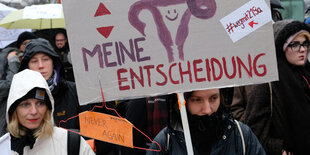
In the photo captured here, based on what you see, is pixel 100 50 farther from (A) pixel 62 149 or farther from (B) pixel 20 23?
(B) pixel 20 23

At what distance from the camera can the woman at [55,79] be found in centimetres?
407

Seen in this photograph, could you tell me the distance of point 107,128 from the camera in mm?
2578

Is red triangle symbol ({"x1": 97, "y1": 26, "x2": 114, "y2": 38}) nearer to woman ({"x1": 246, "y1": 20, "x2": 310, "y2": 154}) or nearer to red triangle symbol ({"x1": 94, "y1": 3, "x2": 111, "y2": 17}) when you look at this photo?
red triangle symbol ({"x1": 94, "y1": 3, "x2": 111, "y2": 17})

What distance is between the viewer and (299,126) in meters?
3.71

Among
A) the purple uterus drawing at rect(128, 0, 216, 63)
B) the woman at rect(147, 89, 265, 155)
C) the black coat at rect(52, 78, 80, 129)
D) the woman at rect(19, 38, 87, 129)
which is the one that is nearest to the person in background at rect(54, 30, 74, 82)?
the woman at rect(19, 38, 87, 129)

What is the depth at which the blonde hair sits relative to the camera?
3047 mm

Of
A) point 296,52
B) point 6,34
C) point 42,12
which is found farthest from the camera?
point 6,34

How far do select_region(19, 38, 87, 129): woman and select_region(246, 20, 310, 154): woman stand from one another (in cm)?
170

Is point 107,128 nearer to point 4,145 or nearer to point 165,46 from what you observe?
point 165,46

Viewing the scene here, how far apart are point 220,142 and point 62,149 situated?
1151 mm

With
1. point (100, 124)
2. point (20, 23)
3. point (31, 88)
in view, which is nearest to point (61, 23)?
point (20, 23)

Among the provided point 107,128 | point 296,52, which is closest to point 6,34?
point 296,52

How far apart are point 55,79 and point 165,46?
→ 2.12 m

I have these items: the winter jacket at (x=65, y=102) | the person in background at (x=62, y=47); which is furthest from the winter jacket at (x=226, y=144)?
the person in background at (x=62, y=47)
